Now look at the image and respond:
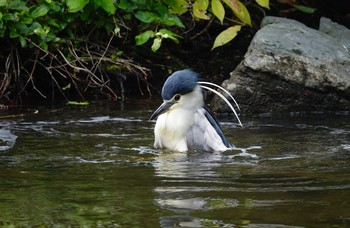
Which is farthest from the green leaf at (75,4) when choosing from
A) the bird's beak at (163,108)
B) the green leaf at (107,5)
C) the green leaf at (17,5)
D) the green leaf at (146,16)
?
the bird's beak at (163,108)

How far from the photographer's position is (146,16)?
26.9ft

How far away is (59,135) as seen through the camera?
7.06 metres

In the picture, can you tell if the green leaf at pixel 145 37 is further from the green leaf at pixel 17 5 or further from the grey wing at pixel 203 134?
the grey wing at pixel 203 134

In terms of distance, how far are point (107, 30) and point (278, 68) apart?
170 centimetres

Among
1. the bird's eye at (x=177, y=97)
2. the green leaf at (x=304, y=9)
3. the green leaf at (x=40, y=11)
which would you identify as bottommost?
the bird's eye at (x=177, y=97)

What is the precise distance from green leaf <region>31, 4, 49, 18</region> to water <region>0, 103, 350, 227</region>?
0.91 meters

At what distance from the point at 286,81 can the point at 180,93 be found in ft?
7.41

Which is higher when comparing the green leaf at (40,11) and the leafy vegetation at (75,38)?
the green leaf at (40,11)

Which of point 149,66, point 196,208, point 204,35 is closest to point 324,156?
point 196,208

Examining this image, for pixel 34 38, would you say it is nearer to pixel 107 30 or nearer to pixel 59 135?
pixel 107 30

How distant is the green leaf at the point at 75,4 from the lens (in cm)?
767

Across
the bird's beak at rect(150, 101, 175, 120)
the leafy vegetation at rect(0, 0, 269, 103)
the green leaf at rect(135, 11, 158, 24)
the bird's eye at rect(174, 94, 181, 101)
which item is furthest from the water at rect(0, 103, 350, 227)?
the green leaf at rect(135, 11, 158, 24)

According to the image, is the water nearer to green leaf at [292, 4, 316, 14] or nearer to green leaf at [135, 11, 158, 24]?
green leaf at [135, 11, 158, 24]

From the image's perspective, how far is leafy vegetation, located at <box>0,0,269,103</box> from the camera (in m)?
7.96
